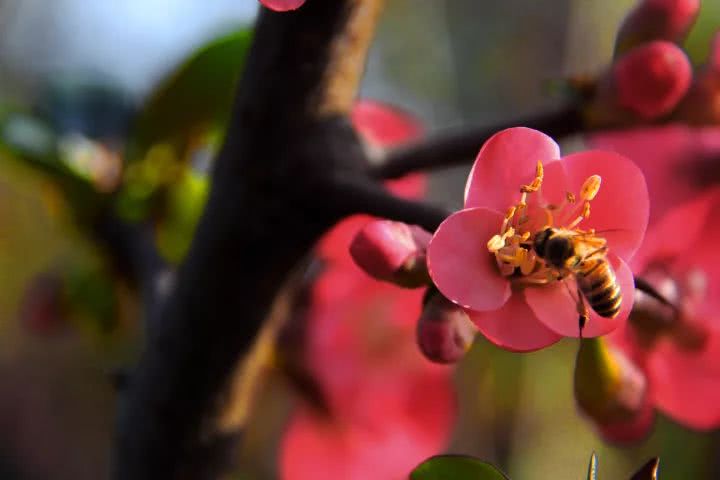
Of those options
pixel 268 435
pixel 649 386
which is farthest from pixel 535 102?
pixel 649 386

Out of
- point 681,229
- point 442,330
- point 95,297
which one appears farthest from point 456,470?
point 95,297

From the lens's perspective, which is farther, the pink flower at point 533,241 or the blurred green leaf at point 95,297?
the blurred green leaf at point 95,297

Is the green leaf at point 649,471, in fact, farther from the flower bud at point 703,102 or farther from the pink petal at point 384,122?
the pink petal at point 384,122

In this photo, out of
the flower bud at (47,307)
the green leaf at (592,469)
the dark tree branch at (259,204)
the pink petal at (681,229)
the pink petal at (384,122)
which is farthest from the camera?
the flower bud at (47,307)

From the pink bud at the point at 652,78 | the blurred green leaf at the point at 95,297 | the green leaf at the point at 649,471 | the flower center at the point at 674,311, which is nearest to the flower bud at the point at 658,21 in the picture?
the pink bud at the point at 652,78

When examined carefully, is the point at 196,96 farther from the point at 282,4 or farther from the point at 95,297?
the point at 282,4

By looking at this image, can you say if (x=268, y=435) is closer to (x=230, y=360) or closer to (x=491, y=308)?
Result: (x=230, y=360)

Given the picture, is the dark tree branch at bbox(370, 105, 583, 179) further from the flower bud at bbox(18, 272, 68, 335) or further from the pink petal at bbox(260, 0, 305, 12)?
the flower bud at bbox(18, 272, 68, 335)

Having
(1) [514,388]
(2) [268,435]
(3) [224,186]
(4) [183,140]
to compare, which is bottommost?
(2) [268,435]
